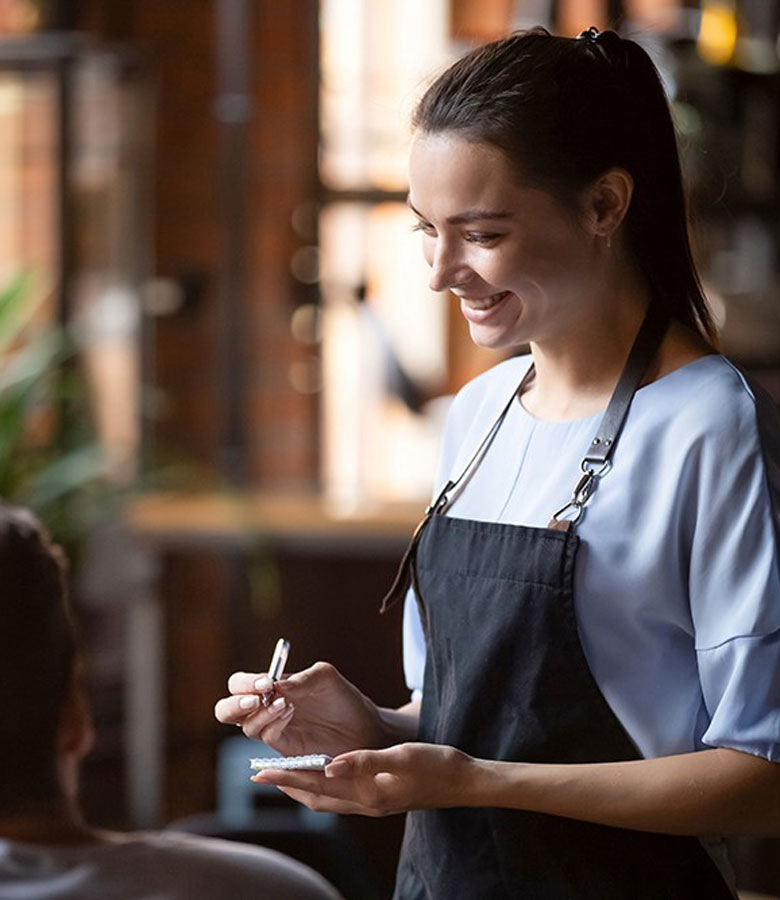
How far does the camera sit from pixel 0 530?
1.62m

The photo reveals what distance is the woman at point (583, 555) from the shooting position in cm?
118

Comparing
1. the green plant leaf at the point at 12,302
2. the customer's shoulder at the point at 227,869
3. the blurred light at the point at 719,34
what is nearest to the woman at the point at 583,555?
the customer's shoulder at the point at 227,869

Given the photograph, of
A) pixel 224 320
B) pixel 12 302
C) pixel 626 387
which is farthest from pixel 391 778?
pixel 224 320

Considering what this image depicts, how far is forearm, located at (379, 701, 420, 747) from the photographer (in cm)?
140

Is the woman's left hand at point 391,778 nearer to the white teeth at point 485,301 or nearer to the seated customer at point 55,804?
the white teeth at point 485,301

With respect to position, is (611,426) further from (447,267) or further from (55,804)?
(55,804)

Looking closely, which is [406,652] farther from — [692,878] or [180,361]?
[180,361]

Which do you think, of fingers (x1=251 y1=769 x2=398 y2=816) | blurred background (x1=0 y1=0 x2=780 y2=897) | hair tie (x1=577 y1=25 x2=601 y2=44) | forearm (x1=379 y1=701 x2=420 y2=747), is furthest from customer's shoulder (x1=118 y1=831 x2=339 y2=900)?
blurred background (x1=0 y1=0 x2=780 y2=897)

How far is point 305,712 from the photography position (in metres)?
1.33

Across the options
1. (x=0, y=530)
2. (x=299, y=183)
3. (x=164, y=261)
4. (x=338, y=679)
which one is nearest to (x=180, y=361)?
(x=164, y=261)

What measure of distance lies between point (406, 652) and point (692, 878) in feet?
1.15

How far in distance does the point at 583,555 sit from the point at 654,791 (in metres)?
0.18

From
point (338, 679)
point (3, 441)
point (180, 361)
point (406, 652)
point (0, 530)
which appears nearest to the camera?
point (338, 679)

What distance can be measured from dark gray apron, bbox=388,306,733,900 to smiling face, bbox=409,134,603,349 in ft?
0.30
